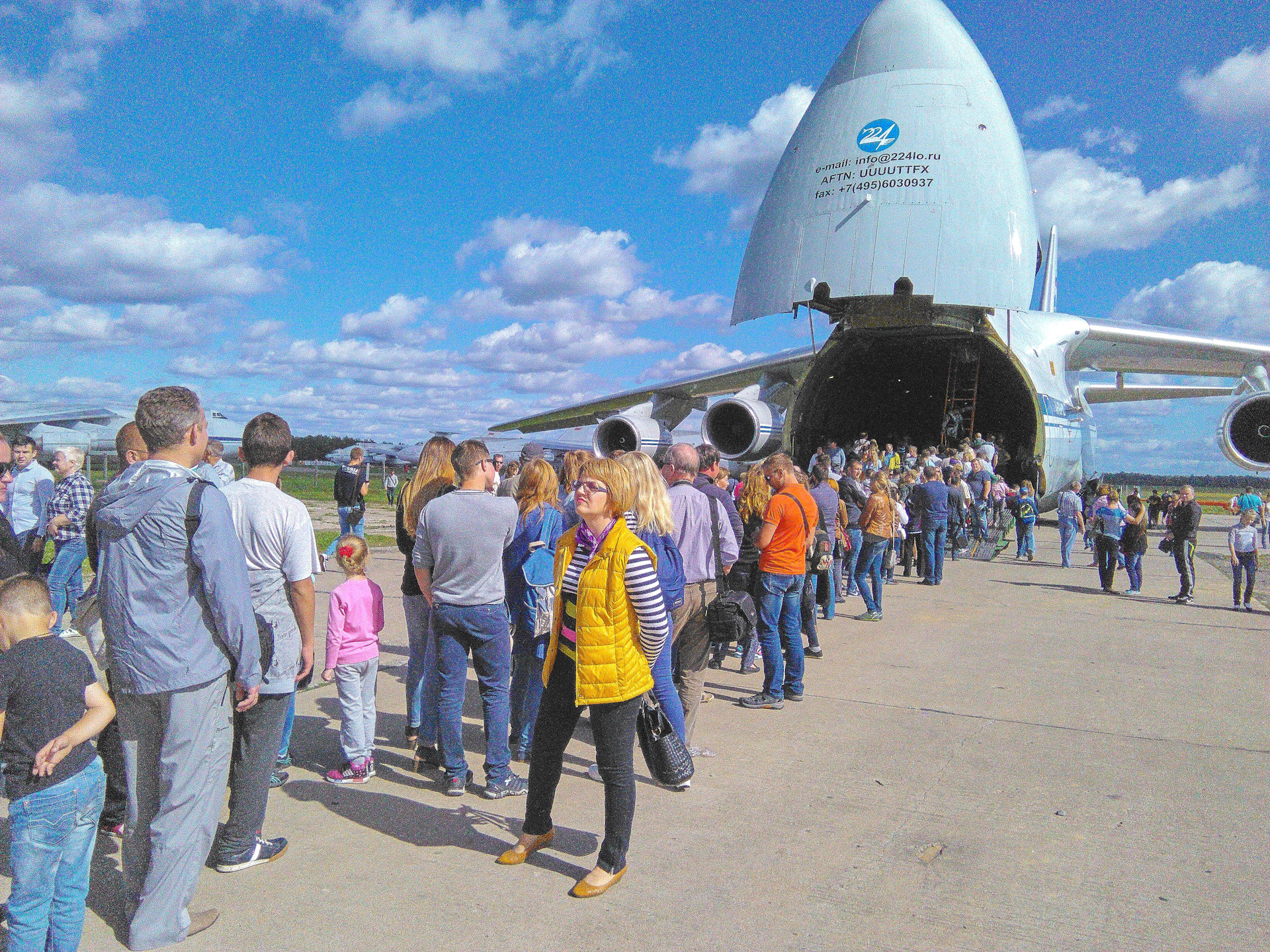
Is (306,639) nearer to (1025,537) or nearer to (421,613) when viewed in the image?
(421,613)

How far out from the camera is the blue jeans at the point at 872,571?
805 cm

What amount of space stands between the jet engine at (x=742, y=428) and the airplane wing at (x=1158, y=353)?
5830 millimetres

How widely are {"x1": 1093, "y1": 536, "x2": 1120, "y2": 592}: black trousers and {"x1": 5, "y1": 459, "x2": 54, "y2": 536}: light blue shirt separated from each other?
436 inches

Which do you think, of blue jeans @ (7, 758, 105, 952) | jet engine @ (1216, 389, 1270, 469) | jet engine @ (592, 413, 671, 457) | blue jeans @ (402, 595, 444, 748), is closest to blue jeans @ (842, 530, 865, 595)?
blue jeans @ (402, 595, 444, 748)

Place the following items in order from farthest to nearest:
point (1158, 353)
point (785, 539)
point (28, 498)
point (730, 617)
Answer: point (1158, 353), point (28, 498), point (785, 539), point (730, 617)

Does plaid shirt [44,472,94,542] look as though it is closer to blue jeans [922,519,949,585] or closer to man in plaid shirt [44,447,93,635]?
man in plaid shirt [44,447,93,635]

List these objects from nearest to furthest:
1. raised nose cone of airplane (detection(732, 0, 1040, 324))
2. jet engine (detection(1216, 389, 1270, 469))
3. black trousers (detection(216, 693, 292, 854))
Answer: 1. black trousers (detection(216, 693, 292, 854))
2. raised nose cone of airplane (detection(732, 0, 1040, 324))
3. jet engine (detection(1216, 389, 1270, 469))

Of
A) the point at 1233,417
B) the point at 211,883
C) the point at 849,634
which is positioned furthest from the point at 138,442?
the point at 1233,417

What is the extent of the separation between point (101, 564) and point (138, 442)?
5.61ft

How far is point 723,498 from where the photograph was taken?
4.63 m

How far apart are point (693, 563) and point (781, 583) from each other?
0.93 m

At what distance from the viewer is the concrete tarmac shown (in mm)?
2576

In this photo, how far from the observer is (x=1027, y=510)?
13039 millimetres

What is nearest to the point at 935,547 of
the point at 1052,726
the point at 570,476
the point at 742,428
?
the point at 742,428
